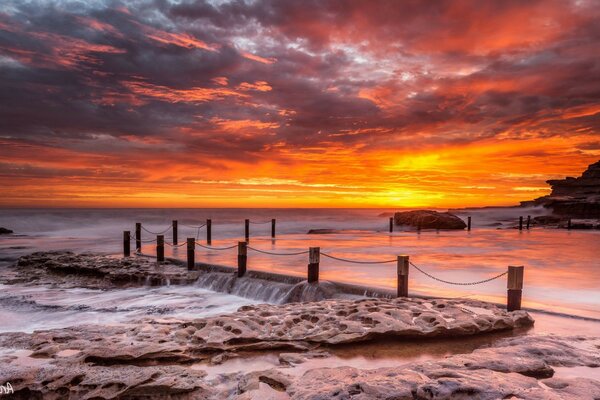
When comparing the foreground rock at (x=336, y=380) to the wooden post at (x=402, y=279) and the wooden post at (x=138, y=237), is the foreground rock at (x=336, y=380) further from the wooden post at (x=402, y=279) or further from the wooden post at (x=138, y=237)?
the wooden post at (x=138, y=237)

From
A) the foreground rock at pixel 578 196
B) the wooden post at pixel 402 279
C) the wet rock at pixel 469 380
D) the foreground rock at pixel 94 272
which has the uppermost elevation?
the foreground rock at pixel 578 196

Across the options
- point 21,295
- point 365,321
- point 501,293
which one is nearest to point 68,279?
point 21,295

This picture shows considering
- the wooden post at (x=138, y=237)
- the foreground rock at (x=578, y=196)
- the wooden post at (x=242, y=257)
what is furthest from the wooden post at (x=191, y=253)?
the foreground rock at (x=578, y=196)

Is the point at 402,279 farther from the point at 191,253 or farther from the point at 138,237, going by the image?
the point at 138,237

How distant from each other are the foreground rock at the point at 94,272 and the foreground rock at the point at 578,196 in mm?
51380

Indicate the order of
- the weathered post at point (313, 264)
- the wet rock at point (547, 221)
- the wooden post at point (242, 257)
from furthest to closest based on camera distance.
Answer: the wet rock at point (547, 221)
the wooden post at point (242, 257)
the weathered post at point (313, 264)

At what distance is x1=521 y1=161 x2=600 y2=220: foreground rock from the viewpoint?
52.6 m

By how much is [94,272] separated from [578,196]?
199ft

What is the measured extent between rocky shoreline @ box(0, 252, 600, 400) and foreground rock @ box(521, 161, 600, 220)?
51733mm

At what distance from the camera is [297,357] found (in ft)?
23.4

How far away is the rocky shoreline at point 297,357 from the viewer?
543cm

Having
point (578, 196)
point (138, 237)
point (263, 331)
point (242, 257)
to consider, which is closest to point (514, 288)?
point (263, 331)

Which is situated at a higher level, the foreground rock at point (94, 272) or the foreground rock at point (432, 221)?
the foreground rock at point (432, 221)

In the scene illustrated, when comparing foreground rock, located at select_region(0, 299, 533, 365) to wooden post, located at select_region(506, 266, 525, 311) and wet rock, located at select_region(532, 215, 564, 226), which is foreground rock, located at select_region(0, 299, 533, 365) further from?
wet rock, located at select_region(532, 215, 564, 226)
